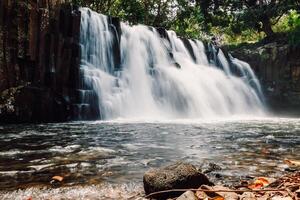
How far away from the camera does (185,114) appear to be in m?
21.0

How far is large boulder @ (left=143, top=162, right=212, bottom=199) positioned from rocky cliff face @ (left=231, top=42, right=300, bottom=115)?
22806 millimetres

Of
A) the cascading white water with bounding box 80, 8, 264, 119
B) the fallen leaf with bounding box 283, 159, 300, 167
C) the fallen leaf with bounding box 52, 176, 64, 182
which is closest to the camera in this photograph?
the fallen leaf with bounding box 52, 176, 64, 182

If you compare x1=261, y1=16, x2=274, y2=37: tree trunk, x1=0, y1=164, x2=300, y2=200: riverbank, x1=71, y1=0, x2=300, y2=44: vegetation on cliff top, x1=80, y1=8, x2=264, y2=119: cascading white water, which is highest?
x1=71, y1=0, x2=300, y2=44: vegetation on cliff top

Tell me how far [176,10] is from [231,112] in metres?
15.9

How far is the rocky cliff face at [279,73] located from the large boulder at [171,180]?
74.8 feet

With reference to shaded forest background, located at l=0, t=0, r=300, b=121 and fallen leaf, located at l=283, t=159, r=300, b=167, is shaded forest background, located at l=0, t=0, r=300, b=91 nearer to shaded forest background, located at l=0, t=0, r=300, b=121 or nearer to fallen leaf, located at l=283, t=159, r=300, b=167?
shaded forest background, located at l=0, t=0, r=300, b=121

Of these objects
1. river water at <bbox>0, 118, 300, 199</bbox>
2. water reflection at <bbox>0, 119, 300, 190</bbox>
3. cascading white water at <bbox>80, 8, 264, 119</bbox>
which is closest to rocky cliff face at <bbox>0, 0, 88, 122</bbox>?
cascading white water at <bbox>80, 8, 264, 119</bbox>

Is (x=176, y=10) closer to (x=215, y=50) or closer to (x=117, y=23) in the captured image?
(x=215, y=50)

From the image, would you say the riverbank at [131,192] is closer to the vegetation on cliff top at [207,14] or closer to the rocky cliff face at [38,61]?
the rocky cliff face at [38,61]

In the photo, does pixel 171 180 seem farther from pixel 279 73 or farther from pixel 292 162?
pixel 279 73

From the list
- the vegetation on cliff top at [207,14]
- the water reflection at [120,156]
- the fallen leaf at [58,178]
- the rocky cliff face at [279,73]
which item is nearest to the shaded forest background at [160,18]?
the vegetation on cliff top at [207,14]

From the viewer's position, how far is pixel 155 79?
2159cm

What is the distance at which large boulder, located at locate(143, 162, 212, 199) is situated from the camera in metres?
4.25

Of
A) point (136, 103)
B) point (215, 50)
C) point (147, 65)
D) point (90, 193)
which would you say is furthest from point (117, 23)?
point (90, 193)
